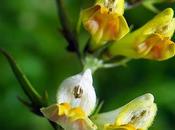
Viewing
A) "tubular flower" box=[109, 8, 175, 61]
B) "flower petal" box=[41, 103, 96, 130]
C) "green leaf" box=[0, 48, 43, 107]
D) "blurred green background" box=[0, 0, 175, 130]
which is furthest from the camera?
"blurred green background" box=[0, 0, 175, 130]

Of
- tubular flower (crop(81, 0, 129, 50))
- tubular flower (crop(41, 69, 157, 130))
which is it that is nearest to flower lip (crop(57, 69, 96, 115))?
tubular flower (crop(41, 69, 157, 130))

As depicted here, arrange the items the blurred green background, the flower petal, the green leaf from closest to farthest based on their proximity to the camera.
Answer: the flower petal → the green leaf → the blurred green background

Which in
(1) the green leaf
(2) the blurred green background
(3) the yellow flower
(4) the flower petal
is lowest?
(2) the blurred green background

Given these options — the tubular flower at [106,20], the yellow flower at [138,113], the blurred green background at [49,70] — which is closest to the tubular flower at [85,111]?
the yellow flower at [138,113]

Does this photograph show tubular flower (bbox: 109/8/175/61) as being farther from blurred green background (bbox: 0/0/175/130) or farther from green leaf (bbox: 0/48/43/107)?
blurred green background (bbox: 0/0/175/130)

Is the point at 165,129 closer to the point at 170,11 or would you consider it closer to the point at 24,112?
the point at 24,112

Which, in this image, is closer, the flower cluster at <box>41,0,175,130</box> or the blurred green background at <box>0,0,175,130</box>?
the flower cluster at <box>41,0,175,130</box>

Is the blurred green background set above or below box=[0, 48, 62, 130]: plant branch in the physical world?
below

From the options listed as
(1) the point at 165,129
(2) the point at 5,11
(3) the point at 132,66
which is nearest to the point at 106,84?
(3) the point at 132,66
